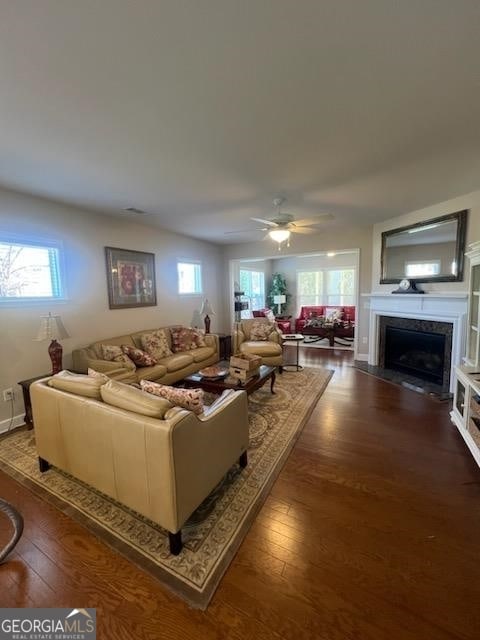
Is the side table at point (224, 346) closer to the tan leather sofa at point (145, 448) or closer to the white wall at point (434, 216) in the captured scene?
the white wall at point (434, 216)

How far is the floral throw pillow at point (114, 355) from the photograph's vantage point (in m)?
3.41

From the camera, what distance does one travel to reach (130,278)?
4297 mm

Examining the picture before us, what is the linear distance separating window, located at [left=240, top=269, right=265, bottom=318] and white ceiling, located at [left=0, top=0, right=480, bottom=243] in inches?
223

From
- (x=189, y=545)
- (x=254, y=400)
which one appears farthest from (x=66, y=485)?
(x=254, y=400)

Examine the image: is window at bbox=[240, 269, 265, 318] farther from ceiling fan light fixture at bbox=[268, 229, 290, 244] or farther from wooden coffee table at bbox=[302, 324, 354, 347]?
ceiling fan light fixture at bbox=[268, 229, 290, 244]

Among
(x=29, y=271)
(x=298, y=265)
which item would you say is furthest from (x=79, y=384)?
(x=298, y=265)

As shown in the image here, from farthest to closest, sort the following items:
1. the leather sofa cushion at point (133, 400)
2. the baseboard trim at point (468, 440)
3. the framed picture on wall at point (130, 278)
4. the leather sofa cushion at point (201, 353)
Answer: the leather sofa cushion at point (201, 353), the framed picture on wall at point (130, 278), the baseboard trim at point (468, 440), the leather sofa cushion at point (133, 400)

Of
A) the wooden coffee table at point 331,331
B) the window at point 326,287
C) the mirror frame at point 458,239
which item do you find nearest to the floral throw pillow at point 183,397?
the mirror frame at point 458,239

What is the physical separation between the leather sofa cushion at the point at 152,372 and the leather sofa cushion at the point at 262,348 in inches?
55.8

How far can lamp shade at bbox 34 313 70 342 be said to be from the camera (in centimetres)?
286

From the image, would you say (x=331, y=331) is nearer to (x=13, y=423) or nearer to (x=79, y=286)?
(x=79, y=286)

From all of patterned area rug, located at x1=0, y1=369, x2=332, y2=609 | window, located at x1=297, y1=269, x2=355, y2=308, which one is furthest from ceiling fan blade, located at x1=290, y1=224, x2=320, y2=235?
window, located at x1=297, y1=269, x2=355, y2=308

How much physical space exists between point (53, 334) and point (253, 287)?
670 cm

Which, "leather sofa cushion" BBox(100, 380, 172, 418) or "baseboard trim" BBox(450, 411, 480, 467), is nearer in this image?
"leather sofa cushion" BBox(100, 380, 172, 418)
